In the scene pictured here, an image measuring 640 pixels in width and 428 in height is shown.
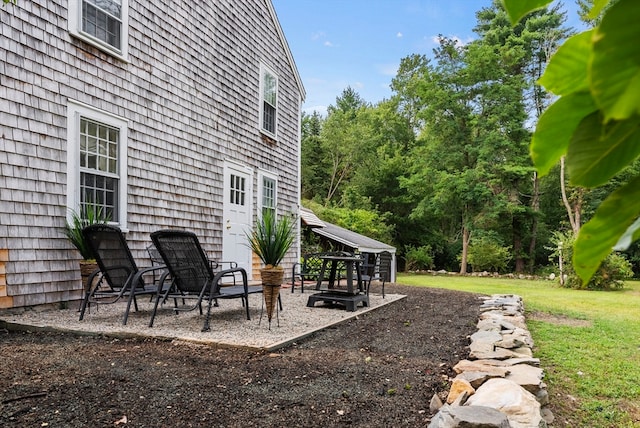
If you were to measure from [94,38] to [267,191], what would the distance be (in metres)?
4.86

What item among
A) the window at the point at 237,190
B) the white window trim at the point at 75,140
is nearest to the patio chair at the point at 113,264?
the white window trim at the point at 75,140

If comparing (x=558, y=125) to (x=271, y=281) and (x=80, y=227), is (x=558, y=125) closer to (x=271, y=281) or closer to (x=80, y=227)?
(x=271, y=281)

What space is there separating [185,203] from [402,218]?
15309 mm

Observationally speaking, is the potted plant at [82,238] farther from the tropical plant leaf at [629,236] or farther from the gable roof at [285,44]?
the gable roof at [285,44]

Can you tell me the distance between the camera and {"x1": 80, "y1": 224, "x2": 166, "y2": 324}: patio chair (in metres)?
4.46

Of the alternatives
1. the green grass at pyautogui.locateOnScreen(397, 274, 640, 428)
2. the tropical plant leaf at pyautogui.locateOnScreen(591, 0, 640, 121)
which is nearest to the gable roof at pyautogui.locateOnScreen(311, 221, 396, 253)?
the green grass at pyautogui.locateOnScreen(397, 274, 640, 428)

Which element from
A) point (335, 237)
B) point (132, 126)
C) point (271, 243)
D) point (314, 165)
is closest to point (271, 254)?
point (271, 243)

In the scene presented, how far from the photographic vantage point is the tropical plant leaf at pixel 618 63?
0.65 ft

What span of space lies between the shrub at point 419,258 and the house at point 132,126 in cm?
1092

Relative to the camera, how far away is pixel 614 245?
0.28 m

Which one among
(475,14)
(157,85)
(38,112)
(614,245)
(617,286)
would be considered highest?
(475,14)

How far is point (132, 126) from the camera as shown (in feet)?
20.0

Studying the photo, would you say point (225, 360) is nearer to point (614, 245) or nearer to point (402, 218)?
point (614, 245)

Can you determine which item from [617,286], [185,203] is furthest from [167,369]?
[617,286]
